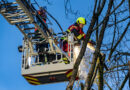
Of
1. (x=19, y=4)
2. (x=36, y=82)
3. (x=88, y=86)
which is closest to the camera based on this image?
(x=88, y=86)

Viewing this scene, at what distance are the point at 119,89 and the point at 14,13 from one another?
309 inches

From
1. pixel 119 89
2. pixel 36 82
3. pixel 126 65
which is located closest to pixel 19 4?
pixel 36 82

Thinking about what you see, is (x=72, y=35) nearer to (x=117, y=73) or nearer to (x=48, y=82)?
(x=48, y=82)

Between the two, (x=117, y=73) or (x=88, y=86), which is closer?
(x=88, y=86)

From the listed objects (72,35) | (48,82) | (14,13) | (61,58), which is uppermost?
(14,13)

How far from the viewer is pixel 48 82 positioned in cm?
1415

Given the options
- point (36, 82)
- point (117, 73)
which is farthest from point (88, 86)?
point (36, 82)

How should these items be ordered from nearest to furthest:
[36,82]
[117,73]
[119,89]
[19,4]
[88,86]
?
[88,86] < [119,89] < [117,73] < [19,4] < [36,82]

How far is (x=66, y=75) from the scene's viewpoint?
536 inches

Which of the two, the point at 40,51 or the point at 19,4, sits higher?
the point at 19,4

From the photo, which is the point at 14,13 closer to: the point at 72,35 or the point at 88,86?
the point at 72,35

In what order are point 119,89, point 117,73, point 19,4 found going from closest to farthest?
1. point 119,89
2. point 117,73
3. point 19,4

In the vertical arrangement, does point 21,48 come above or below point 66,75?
above

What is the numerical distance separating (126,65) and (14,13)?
6970 millimetres
